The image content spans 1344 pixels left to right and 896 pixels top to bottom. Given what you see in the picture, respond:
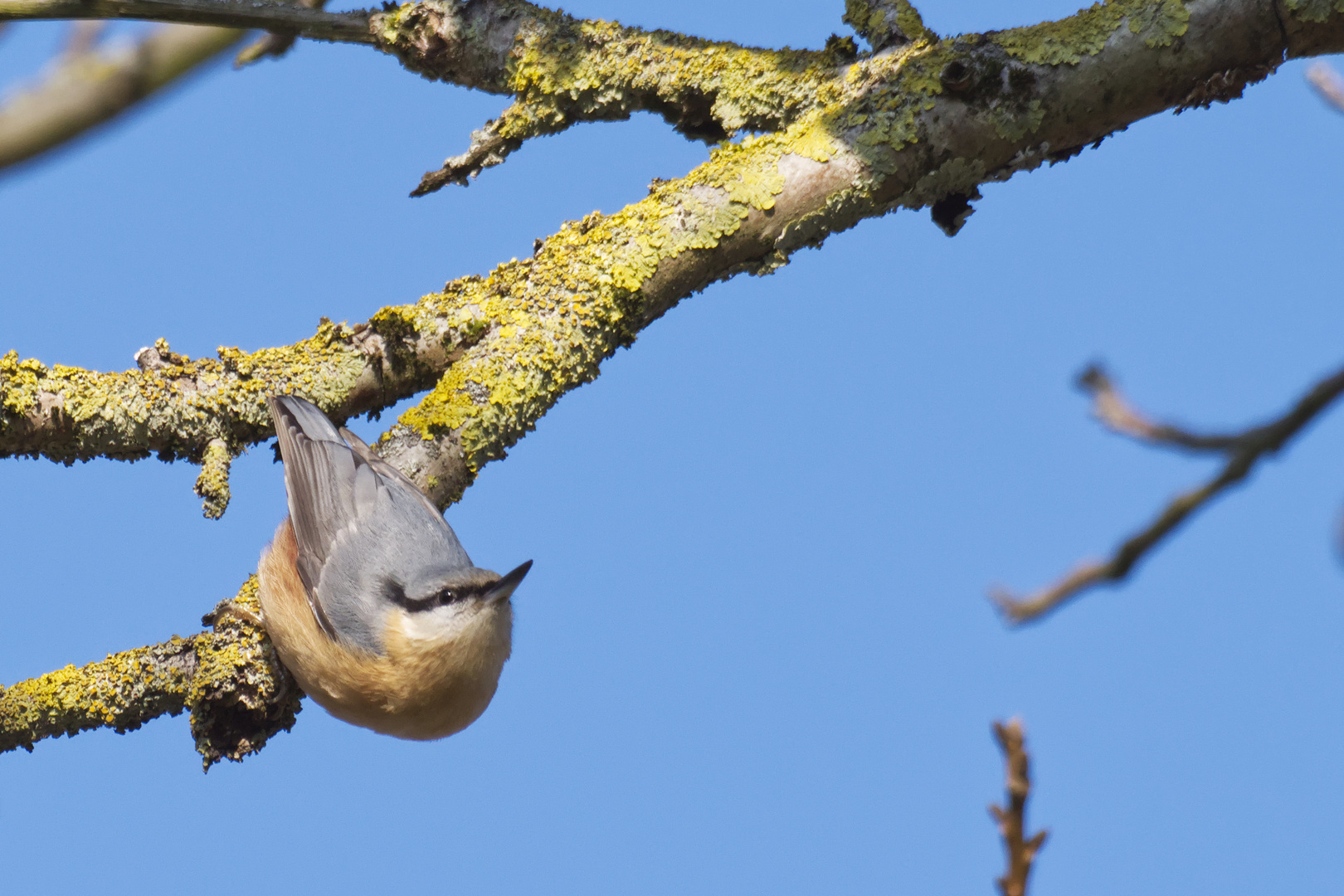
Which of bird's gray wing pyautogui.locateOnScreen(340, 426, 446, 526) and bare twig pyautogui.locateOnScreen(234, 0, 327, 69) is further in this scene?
bare twig pyautogui.locateOnScreen(234, 0, 327, 69)

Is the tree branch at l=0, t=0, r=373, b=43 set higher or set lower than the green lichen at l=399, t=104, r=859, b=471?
higher

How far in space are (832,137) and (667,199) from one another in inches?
17.5

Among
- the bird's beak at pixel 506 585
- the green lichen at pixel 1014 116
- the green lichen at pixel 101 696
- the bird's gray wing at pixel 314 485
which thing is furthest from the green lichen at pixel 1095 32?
the green lichen at pixel 101 696

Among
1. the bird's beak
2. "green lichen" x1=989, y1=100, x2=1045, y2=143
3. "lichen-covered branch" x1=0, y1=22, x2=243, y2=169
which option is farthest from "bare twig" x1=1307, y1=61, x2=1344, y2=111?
"lichen-covered branch" x1=0, y1=22, x2=243, y2=169

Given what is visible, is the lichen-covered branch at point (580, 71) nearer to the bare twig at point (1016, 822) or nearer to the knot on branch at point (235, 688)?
the knot on branch at point (235, 688)

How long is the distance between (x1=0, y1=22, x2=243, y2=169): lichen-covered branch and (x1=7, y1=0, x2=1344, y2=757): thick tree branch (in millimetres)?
1106

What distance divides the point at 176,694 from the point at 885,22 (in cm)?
246

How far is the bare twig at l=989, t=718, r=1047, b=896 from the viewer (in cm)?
97

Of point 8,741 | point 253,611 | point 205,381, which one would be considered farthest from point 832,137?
point 8,741

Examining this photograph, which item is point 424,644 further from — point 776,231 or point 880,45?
point 880,45

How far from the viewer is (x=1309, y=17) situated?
2936mm

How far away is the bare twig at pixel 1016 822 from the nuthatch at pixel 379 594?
7.34ft

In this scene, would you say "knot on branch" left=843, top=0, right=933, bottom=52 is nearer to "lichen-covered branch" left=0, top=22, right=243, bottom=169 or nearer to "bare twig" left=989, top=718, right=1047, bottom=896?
"lichen-covered branch" left=0, top=22, right=243, bottom=169

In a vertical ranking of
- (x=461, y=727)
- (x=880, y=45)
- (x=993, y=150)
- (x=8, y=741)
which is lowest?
(x=8, y=741)
